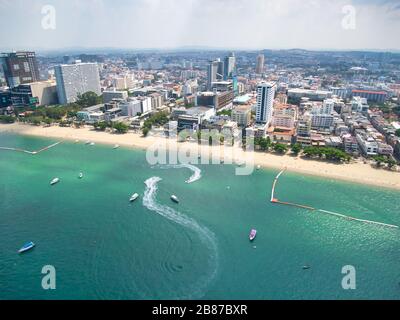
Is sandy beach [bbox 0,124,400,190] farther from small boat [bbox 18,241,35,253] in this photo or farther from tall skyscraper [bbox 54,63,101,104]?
small boat [bbox 18,241,35,253]

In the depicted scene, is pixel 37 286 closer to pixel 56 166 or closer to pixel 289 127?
pixel 56 166

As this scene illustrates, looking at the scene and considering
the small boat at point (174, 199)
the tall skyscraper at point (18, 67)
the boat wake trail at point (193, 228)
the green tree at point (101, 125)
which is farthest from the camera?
the tall skyscraper at point (18, 67)

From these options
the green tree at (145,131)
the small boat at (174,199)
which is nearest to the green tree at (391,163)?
the small boat at (174,199)

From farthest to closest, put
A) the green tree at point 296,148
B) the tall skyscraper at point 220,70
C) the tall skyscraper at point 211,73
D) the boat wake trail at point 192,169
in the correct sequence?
the tall skyscraper at point 220,70
the tall skyscraper at point 211,73
the green tree at point 296,148
the boat wake trail at point 192,169

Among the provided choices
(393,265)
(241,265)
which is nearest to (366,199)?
(393,265)

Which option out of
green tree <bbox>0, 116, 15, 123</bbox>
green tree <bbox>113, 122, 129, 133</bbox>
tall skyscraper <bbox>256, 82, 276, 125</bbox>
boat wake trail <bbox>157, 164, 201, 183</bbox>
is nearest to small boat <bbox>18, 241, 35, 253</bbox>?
boat wake trail <bbox>157, 164, 201, 183</bbox>

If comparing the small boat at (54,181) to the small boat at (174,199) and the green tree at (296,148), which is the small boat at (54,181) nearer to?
the small boat at (174,199)

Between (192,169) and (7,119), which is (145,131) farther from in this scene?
(7,119)
